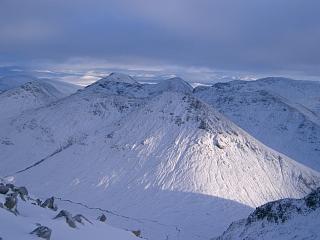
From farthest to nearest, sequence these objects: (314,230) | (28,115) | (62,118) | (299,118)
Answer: (299,118) → (28,115) → (62,118) → (314,230)

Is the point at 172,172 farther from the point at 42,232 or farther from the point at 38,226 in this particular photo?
the point at 42,232

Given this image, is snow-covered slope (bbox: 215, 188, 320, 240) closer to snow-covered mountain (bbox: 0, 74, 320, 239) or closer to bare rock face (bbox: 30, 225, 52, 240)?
bare rock face (bbox: 30, 225, 52, 240)

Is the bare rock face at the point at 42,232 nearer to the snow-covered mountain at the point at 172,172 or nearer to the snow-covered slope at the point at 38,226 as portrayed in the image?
the snow-covered slope at the point at 38,226

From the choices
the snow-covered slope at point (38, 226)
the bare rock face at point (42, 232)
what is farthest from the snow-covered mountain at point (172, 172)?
the bare rock face at point (42, 232)

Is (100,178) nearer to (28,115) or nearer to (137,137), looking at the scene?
(137,137)

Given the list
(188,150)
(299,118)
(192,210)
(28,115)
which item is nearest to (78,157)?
(188,150)

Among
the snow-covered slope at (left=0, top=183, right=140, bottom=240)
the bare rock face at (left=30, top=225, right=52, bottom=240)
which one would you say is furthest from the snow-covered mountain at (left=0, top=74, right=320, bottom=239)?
the bare rock face at (left=30, top=225, right=52, bottom=240)

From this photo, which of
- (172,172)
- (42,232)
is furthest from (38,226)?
(172,172)
